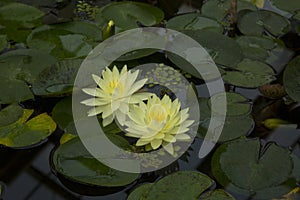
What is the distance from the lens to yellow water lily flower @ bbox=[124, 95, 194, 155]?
141cm

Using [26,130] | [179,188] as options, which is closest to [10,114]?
[26,130]

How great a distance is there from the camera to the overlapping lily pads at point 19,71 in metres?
1.63

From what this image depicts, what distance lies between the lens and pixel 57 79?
1.64 m

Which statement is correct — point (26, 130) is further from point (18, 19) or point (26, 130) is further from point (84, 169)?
point (18, 19)

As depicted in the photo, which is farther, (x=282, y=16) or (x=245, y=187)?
(x=282, y=16)

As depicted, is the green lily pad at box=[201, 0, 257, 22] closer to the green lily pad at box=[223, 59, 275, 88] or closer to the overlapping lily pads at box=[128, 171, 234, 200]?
the green lily pad at box=[223, 59, 275, 88]

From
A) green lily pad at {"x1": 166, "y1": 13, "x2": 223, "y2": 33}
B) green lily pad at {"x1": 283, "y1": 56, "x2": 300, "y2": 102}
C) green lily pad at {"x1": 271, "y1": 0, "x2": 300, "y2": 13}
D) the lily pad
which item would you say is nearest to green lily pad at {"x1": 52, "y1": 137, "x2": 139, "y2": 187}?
the lily pad

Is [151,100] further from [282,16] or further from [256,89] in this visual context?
[282,16]

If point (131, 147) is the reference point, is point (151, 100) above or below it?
above

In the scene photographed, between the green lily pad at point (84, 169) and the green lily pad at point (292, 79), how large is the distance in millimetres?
627

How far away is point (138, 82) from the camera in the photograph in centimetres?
157

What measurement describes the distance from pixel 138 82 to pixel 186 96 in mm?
187

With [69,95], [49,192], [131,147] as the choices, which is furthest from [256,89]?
[49,192]

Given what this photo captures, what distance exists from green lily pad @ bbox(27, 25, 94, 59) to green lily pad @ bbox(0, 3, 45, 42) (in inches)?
2.5
